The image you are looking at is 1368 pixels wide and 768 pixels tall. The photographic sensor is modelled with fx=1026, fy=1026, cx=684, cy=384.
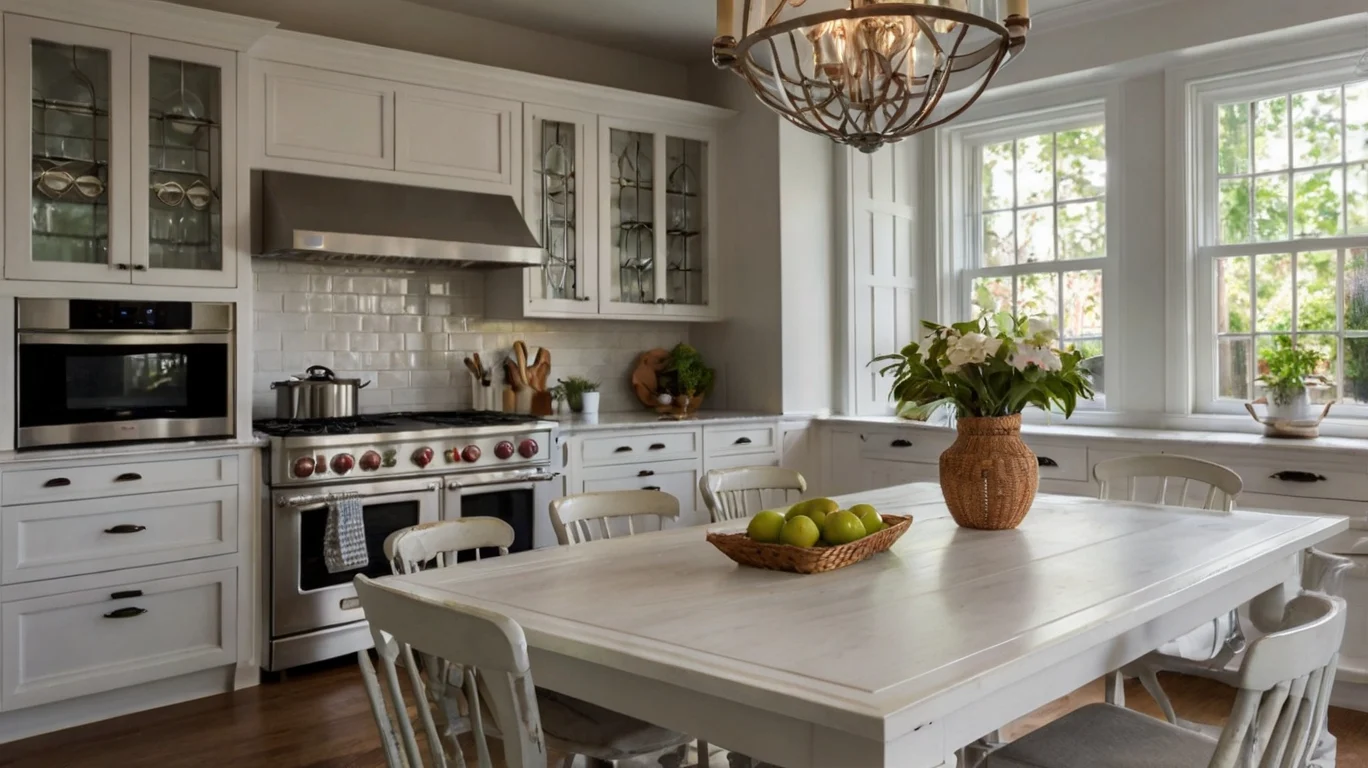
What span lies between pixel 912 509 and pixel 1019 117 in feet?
9.51

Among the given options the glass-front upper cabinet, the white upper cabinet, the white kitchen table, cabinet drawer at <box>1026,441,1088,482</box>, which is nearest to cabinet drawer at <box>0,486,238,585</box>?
the white upper cabinet

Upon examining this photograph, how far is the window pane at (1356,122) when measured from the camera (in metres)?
3.90

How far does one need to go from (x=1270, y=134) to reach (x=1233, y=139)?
0.45ft

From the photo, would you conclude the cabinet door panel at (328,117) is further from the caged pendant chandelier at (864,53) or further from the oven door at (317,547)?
the caged pendant chandelier at (864,53)

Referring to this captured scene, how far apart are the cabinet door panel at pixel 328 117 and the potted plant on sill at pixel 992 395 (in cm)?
257

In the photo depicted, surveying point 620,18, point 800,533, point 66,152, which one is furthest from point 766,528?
point 620,18

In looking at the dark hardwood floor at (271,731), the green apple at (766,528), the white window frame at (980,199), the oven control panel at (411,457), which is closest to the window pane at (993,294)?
the white window frame at (980,199)

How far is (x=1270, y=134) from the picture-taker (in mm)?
4148

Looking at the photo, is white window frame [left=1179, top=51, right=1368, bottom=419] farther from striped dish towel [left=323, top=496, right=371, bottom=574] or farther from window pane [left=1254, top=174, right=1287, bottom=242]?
striped dish towel [left=323, top=496, right=371, bottom=574]

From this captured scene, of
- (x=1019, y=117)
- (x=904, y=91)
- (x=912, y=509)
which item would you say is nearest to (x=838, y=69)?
(x=904, y=91)

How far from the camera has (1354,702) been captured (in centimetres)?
335

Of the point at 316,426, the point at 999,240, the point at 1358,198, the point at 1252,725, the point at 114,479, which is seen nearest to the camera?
the point at 1252,725

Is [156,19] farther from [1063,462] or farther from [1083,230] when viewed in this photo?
[1083,230]

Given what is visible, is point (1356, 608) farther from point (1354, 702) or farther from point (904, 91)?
point (904, 91)
